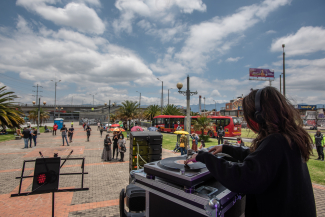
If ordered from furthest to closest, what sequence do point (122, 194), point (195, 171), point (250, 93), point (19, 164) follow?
point (19, 164), point (122, 194), point (195, 171), point (250, 93)

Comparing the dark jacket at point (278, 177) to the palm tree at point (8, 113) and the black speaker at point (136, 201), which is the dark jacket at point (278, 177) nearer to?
the black speaker at point (136, 201)

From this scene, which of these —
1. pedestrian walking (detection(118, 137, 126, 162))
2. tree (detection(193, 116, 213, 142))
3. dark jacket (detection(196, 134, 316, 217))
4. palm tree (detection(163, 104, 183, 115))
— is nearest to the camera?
dark jacket (detection(196, 134, 316, 217))

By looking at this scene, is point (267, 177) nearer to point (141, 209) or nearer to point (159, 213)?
point (159, 213)

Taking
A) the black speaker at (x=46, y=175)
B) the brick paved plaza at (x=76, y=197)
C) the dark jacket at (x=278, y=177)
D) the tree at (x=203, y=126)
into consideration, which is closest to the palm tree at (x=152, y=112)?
the tree at (x=203, y=126)

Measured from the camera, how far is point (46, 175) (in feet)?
13.6

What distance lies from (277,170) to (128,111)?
37589 mm

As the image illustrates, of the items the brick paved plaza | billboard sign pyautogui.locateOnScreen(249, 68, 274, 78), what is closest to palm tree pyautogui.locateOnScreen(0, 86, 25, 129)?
the brick paved plaza

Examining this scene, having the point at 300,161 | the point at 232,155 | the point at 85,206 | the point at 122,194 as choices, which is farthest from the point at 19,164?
the point at 300,161

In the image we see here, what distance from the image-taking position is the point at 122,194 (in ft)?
10.4

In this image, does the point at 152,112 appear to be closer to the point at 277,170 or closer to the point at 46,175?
the point at 46,175

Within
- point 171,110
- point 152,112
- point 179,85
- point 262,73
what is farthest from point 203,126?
point 262,73

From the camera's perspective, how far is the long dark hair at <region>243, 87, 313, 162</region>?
125cm

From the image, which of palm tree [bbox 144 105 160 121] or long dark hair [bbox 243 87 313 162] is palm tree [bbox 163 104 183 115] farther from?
long dark hair [bbox 243 87 313 162]

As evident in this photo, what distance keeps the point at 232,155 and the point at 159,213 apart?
40.2 inches
